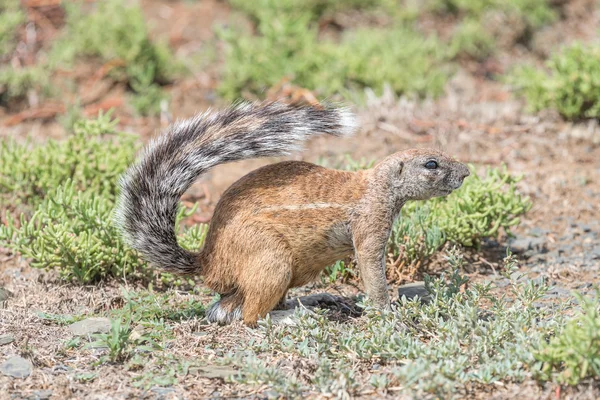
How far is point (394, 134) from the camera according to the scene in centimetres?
779

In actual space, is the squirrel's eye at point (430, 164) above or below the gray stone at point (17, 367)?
above

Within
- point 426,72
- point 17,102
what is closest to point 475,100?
point 426,72

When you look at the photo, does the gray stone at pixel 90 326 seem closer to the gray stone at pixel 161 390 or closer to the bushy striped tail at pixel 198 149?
the bushy striped tail at pixel 198 149

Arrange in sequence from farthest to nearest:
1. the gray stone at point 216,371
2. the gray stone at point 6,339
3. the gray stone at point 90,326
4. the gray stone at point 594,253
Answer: the gray stone at point 594,253
the gray stone at point 90,326
the gray stone at point 6,339
the gray stone at point 216,371

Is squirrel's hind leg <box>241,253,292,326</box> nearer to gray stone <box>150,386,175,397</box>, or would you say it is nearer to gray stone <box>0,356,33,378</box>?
gray stone <box>150,386,175,397</box>

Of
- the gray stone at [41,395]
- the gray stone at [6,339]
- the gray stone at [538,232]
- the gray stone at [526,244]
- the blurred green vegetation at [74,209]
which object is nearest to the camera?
the gray stone at [41,395]

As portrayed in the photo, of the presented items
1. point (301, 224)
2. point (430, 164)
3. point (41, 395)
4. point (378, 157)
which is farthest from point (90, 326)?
point (378, 157)

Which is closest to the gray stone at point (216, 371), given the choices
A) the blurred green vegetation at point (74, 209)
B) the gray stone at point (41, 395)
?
the gray stone at point (41, 395)

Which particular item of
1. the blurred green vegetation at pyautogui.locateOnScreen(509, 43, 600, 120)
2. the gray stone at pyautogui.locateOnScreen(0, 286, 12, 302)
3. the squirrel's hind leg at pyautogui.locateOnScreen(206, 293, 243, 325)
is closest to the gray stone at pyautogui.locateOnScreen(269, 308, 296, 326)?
the squirrel's hind leg at pyautogui.locateOnScreen(206, 293, 243, 325)

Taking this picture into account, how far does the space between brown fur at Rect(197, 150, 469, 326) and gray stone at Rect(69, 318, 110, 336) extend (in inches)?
24.0

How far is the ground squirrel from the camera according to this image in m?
4.49

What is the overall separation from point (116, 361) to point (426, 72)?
593 centimetres

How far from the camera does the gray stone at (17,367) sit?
4105mm

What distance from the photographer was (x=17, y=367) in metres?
4.15
